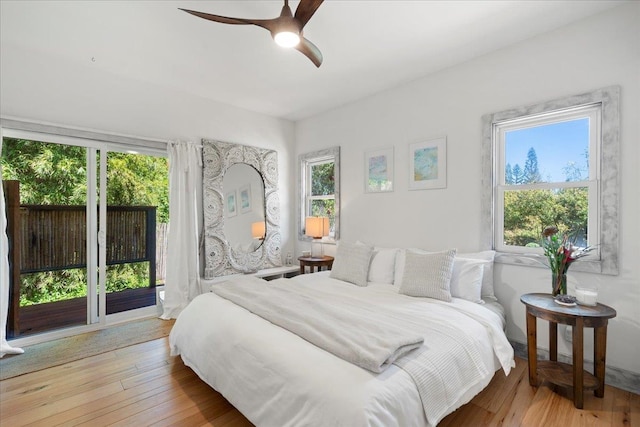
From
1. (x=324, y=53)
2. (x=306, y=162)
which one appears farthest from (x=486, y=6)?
(x=306, y=162)

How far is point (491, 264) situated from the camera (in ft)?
8.79

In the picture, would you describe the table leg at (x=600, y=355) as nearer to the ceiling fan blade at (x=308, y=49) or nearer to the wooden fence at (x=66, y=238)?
the ceiling fan blade at (x=308, y=49)

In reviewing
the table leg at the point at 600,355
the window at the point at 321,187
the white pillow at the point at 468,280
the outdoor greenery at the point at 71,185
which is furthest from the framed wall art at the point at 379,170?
the outdoor greenery at the point at 71,185

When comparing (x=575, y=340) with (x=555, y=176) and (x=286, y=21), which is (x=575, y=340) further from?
(x=286, y=21)

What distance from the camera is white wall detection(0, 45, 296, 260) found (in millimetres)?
2781

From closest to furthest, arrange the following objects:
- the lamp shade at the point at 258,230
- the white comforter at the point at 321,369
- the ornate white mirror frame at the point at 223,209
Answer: the white comforter at the point at 321,369
the ornate white mirror frame at the point at 223,209
the lamp shade at the point at 258,230

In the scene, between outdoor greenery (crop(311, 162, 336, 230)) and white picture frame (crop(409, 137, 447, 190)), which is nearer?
white picture frame (crop(409, 137, 447, 190))

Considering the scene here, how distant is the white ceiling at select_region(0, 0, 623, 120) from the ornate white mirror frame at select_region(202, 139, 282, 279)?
0.95 meters

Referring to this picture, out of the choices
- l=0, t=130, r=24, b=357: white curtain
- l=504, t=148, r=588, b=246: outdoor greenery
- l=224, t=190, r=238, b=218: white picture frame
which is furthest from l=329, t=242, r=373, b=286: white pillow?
l=0, t=130, r=24, b=357: white curtain

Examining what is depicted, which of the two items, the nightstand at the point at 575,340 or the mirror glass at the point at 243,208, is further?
the mirror glass at the point at 243,208

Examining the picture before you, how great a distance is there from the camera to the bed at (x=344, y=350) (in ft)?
4.44

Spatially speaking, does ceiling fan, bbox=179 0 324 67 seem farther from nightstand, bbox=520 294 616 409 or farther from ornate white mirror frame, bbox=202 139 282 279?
nightstand, bbox=520 294 616 409

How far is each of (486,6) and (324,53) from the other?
1.35 m

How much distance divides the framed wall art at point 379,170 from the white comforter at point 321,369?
1617 millimetres
